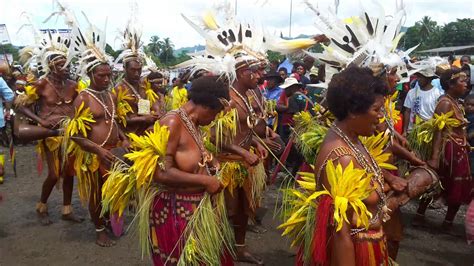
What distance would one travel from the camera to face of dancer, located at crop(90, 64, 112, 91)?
16.4 ft

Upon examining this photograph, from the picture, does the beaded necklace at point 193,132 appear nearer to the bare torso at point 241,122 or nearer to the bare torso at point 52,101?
the bare torso at point 241,122

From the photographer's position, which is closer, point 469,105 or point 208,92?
point 208,92

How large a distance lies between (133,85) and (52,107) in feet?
3.44

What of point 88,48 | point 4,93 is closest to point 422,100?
point 88,48

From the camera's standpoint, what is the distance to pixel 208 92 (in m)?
2.96

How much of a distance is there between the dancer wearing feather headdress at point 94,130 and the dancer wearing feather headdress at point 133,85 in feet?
2.14

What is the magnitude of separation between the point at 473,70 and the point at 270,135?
3.11 meters

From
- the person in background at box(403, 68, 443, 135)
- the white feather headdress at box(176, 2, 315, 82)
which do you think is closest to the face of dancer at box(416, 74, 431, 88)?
the person in background at box(403, 68, 443, 135)

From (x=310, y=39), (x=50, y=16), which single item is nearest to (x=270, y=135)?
(x=310, y=39)

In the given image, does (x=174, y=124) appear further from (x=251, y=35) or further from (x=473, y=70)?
(x=473, y=70)

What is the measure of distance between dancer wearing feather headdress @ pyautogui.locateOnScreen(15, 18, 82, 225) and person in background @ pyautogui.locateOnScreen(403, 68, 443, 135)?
4.71 meters

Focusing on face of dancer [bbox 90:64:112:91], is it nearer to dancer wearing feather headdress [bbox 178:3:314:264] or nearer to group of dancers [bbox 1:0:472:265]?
group of dancers [bbox 1:0:472:265]

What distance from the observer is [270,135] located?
5.38 meters

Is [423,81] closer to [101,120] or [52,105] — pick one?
[101,120]
